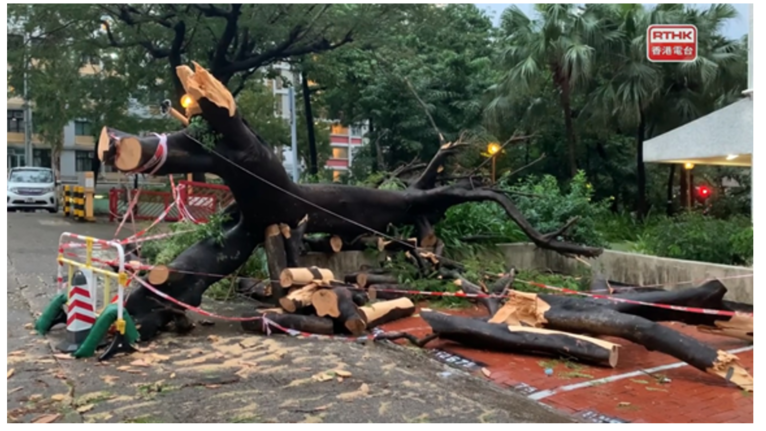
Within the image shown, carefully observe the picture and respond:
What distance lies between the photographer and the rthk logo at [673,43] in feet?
33.3

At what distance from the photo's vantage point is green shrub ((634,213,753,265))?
31.1 feet

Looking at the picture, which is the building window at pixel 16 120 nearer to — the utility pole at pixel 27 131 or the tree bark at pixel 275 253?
the utility pole at pixel 27 131

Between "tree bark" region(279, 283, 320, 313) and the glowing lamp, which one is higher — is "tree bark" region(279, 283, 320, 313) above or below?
below

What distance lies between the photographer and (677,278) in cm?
963

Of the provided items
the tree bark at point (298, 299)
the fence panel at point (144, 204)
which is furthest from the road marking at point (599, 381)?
the fence panel at point (144, 204)

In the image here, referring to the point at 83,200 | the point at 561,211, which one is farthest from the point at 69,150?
the point at 561,211

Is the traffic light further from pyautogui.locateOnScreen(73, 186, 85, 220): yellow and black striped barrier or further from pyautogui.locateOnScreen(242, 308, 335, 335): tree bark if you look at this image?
pyautogui.locateOnScreen(73, 186, 85, 220): yellow and black striped barrier

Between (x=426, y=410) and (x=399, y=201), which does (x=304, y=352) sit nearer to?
(x=426, y=410)

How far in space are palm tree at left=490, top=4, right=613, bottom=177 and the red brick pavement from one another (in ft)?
32.7

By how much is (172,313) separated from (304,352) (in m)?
1.60

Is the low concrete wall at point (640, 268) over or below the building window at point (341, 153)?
below

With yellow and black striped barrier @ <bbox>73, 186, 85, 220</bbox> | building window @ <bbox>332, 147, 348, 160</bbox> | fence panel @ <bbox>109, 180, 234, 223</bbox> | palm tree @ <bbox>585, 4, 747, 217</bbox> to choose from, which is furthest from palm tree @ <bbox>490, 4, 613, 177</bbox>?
building window @ <bbox>332, 147, 348, 160</bbox>

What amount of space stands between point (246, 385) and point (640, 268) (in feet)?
23.1

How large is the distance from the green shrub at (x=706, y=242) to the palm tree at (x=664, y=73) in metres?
5.20
